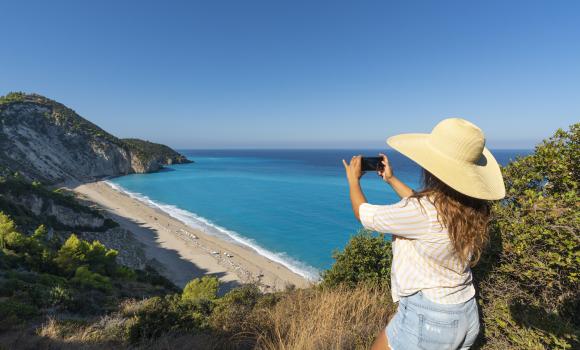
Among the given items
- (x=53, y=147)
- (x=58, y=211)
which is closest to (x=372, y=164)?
(x=58, y=211)

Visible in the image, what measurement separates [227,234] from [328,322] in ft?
102

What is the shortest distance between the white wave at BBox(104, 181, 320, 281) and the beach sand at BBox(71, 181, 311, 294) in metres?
0.83

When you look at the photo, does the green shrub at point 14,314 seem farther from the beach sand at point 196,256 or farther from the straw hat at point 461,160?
the beach sand at point 196,256

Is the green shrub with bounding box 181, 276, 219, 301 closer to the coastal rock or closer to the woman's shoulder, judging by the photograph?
the woman's shoulder

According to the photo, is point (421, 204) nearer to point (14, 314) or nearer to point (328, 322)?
point (328, 322)

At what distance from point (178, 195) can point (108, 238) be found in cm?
3015

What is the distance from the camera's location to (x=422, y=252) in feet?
4.74

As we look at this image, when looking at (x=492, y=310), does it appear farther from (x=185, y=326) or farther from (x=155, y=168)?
(x=155, y=168)

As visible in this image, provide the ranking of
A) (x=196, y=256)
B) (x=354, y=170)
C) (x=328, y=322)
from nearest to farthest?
(x=354, y=170)
(x=328, y=322)
(x=196, y=256)

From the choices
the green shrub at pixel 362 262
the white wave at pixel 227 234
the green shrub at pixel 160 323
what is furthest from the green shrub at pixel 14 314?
the white wave at pixel 227 234

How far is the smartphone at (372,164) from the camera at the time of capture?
1.91 m

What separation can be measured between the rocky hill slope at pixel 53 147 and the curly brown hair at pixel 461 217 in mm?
61611

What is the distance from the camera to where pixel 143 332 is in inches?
167

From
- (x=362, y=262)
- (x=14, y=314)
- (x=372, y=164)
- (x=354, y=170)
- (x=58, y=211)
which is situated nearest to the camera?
(x=354, y=170)
